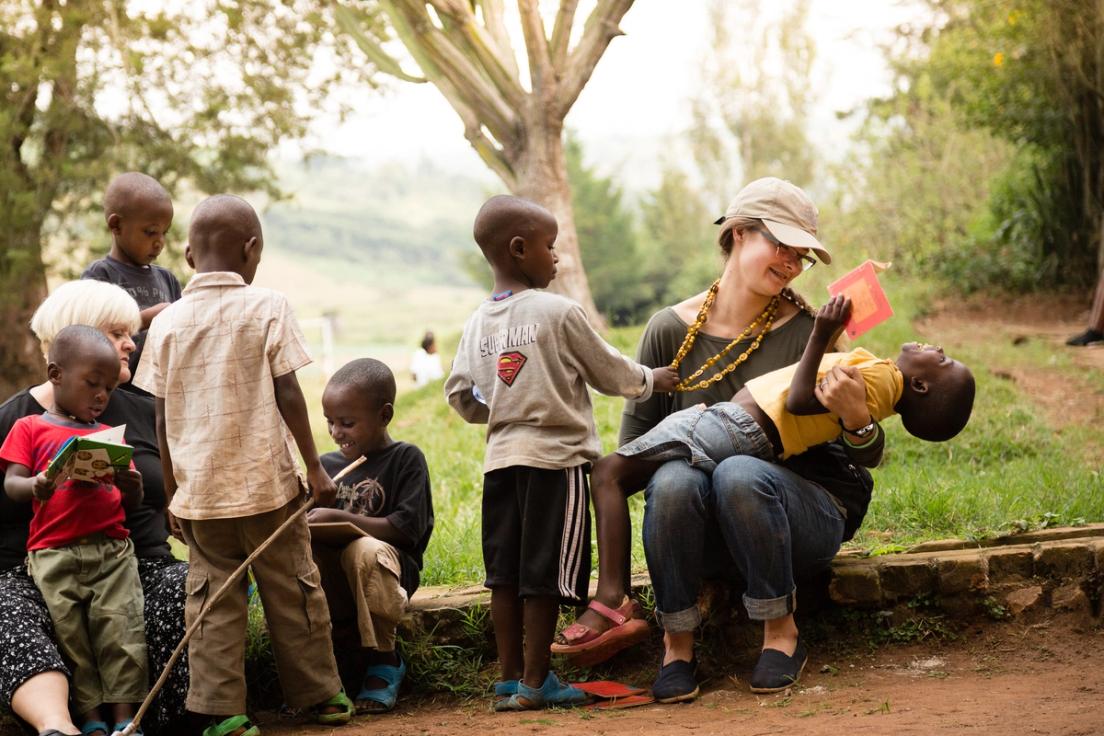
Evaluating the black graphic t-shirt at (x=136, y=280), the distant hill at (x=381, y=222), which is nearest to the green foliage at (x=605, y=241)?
the distant hill at (x=381, y=222)

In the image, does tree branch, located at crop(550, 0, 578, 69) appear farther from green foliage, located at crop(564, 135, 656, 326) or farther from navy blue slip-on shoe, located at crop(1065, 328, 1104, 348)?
green foliage, located at crop(564, 135, 656, 326)

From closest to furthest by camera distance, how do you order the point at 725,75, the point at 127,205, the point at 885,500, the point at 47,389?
1. the point at 47,389
2. the point at 127,205
3. the point at 885,500
4. the point at 725,75

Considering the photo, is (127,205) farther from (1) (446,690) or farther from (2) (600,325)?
(2) (600,325)

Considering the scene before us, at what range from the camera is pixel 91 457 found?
342 centimetres

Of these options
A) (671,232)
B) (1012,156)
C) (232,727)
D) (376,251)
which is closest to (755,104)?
(671,232)

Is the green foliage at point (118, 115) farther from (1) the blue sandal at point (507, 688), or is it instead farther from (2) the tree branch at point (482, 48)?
(1) the blue sandal at point (507, 688)

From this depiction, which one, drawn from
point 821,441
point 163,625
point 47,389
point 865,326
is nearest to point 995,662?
point 821,441

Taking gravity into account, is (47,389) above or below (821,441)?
above

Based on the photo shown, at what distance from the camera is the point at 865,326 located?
344cm

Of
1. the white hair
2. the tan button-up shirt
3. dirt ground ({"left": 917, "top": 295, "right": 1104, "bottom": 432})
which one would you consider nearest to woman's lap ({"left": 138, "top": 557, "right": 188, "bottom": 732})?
the tan button-up shirt

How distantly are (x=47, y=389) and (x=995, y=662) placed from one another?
3.17 metres

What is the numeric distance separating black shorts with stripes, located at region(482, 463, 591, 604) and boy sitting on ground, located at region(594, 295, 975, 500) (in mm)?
136

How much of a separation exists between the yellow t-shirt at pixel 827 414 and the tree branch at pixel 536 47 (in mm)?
6340

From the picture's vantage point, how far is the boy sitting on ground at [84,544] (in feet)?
11.6
